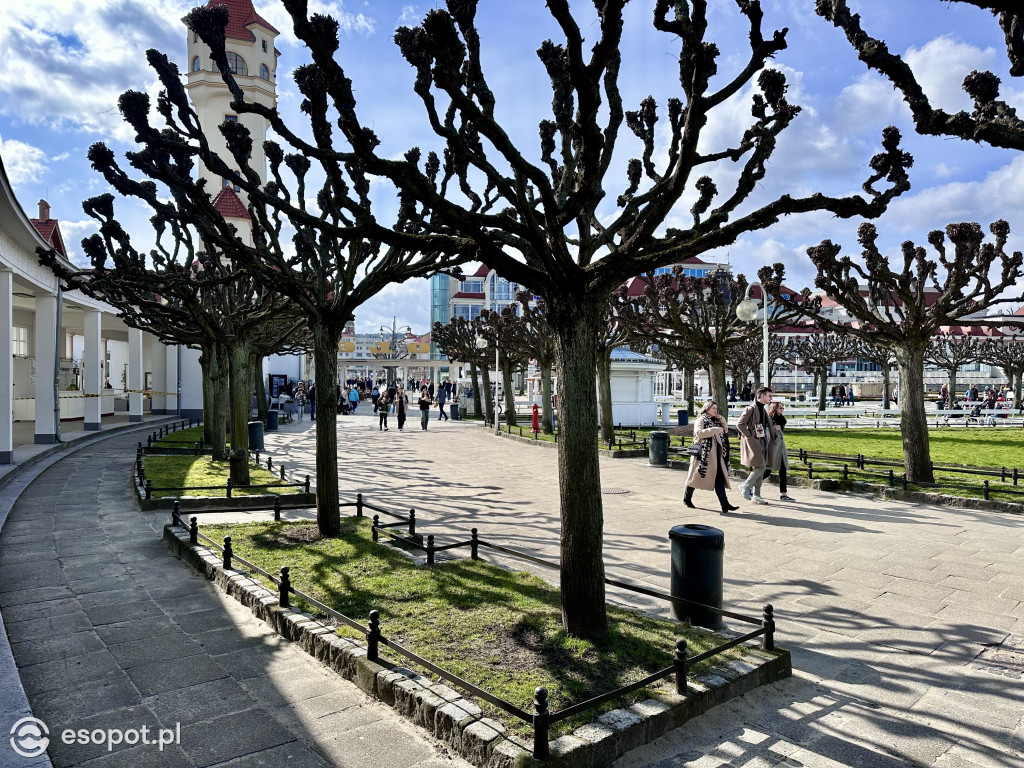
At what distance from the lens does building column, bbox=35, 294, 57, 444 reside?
19062 mm

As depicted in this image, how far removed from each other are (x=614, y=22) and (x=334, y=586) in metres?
5.83

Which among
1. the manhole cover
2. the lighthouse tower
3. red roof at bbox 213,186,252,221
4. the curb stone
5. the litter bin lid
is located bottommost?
the manhole cover

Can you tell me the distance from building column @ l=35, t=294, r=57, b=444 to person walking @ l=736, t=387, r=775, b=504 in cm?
1958

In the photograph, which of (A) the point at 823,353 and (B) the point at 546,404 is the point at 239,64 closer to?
(B) the point at 546,404

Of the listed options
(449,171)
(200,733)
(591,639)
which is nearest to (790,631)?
(591,639)

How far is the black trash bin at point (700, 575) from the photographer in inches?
231

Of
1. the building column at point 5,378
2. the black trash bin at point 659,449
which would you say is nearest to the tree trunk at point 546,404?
the black trash bin at point 659,449

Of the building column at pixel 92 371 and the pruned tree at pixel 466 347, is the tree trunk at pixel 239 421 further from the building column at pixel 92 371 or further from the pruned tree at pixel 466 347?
the pruned tree at pixel 466 347

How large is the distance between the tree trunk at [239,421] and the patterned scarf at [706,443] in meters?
8.85

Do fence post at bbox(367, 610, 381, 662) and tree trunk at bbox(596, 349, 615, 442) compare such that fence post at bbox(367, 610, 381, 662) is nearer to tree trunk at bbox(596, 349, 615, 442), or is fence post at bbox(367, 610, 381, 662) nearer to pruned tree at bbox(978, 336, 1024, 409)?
tree trunk at bbox(596, 349, 615, 442)

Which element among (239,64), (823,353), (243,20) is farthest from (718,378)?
(243,20)

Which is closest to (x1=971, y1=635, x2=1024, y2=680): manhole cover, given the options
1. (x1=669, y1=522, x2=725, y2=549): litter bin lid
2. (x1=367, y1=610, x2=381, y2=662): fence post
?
(x1=669, y1=522, x2=725, y2=549): litter bin lid

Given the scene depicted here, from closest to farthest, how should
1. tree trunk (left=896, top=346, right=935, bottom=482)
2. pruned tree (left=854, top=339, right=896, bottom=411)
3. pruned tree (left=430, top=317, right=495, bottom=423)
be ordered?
1. tree trunk (left=896, top=346, right=935, bottom=482)
2. pruned tree (left=430, top=317, right=495, bottom=423)
3. pruned tree (left=854, top=339, right=896, bottom=411)

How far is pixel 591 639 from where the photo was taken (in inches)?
205
